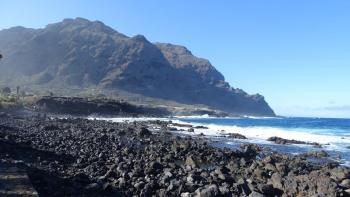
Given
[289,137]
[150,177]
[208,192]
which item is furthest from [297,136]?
[208,192]

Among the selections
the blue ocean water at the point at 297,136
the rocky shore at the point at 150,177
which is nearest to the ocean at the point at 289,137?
the blue ocean water at the point at 297,136

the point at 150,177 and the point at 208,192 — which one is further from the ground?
the point at 208,192

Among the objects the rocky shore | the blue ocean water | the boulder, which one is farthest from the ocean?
the boulder

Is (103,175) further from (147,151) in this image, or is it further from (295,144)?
(295,144)

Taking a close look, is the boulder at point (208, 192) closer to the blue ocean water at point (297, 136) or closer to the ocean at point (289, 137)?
the ocean at point (289, 137)

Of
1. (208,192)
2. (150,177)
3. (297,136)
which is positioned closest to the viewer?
(208,192)

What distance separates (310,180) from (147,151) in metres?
15.3

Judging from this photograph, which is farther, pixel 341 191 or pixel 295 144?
pixel 295 144

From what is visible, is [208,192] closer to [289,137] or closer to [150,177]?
[150,177]

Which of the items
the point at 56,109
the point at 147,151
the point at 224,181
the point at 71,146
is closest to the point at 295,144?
the point at 147,151

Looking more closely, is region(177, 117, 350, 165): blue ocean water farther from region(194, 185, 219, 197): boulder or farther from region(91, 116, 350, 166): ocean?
region(194, 185, 219, 197): boulder

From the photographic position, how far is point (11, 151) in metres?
23.1

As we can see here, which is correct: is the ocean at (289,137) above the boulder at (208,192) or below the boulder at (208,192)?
→ above

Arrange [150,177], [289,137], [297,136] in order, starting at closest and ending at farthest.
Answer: [150,177]
[289,137]
[297,136]
